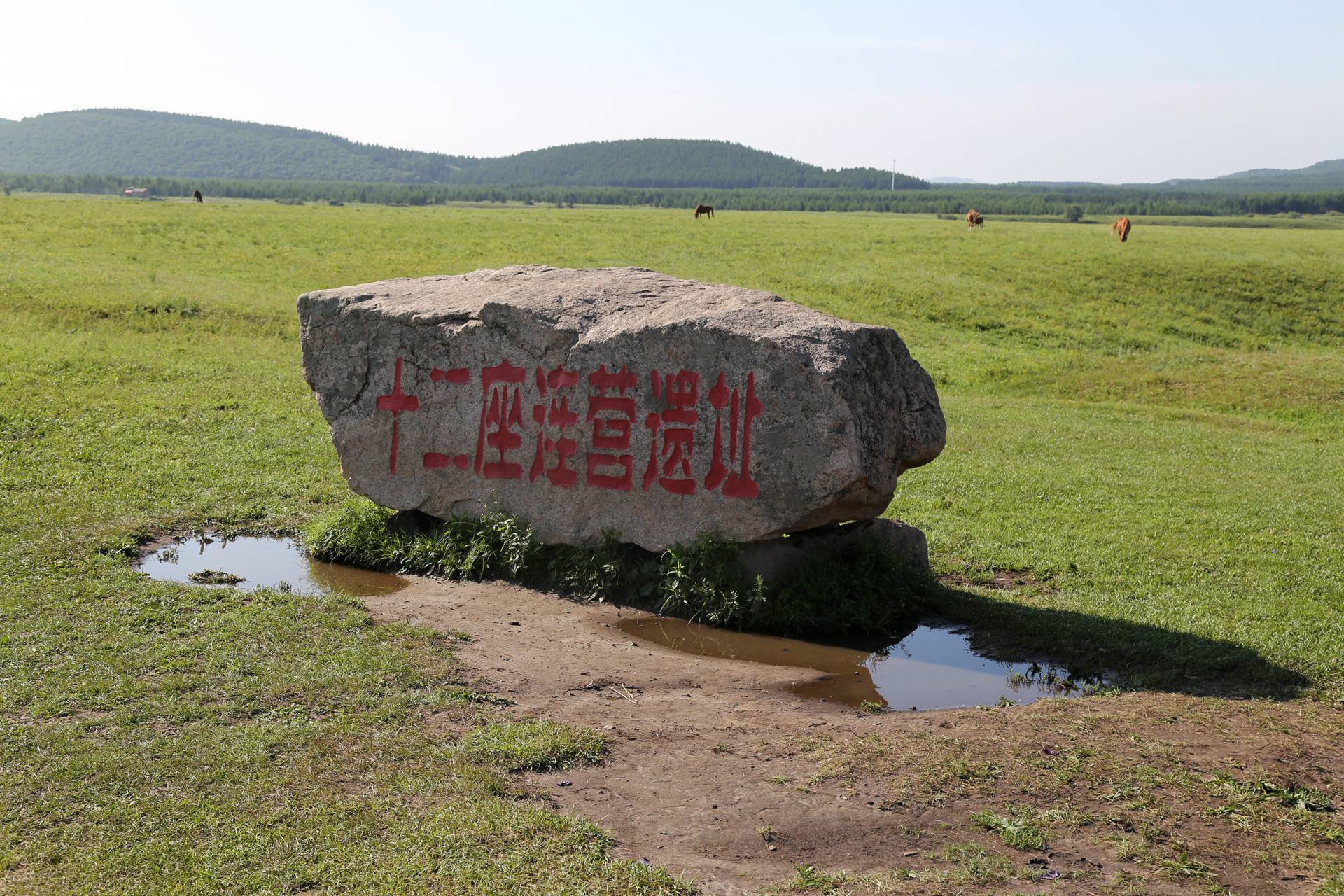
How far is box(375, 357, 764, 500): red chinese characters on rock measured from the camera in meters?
10.7


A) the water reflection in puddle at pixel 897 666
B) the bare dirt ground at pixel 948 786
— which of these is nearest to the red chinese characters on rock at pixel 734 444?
the water reflection in puddle at pixel 897 666

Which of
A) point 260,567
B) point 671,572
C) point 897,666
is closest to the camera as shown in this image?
point 897,666

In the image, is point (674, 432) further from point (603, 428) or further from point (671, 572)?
point (671, 572)

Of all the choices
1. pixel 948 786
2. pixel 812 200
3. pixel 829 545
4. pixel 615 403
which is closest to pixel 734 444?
pixel 615 403

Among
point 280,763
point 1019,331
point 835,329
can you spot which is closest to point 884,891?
point 280,763

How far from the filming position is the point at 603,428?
37.2 ft

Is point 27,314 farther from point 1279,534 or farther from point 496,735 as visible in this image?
point 1279,534

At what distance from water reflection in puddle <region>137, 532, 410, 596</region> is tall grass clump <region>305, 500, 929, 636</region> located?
1.04ft

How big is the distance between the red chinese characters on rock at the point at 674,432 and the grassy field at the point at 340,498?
9.19 feet

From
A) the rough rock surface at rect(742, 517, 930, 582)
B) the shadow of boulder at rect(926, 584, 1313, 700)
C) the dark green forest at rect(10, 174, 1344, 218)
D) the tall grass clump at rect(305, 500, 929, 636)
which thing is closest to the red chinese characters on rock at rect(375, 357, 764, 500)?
the tall grass clump at rect(305, 500, 929, 636)

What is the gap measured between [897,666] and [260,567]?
657 cm

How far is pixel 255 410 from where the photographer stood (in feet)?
61.8

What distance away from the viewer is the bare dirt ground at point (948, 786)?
5918 mm

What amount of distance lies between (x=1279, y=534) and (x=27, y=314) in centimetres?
2393
